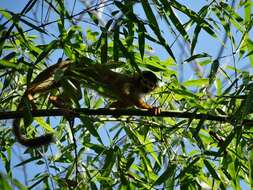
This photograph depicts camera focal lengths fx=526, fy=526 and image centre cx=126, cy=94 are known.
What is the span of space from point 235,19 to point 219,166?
3.27 feet

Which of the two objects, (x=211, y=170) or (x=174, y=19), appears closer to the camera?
(x=174, y=19)

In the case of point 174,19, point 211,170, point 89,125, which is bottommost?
point 211,170

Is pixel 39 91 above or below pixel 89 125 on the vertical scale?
above

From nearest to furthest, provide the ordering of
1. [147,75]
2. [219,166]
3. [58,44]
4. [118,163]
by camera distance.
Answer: [58,44] → [118,163] → [219,166] → [147,75]

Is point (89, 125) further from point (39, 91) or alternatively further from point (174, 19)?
point (39, 91)

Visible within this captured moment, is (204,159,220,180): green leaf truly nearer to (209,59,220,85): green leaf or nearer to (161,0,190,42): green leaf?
(209,59,220,85): green leaf

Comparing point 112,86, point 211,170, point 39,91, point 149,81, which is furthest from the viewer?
point 149,81

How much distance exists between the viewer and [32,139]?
3.56 meters

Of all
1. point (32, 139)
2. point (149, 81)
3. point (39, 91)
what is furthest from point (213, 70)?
point (39, 91)

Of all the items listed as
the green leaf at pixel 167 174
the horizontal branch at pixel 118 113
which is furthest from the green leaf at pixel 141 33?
the green leaf at pixel 167 174

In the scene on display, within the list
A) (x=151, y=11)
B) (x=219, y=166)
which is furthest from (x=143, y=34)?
(x=219, y=166)

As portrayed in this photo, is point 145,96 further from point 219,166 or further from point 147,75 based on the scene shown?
point 219,166

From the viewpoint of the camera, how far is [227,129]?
3.78m

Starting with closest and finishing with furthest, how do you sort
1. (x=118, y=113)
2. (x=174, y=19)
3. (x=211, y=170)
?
1. (x=118, y=113)
2. (x=174, y=19)
3. (x=211, y=170)
